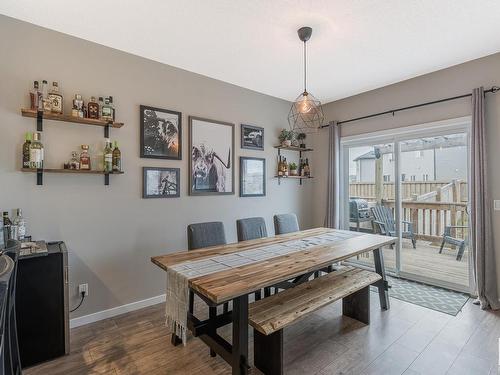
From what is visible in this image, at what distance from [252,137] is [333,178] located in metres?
1.48

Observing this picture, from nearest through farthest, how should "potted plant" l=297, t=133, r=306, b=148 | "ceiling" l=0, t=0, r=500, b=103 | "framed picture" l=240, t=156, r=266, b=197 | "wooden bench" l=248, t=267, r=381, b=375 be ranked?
"wooden bench" l=248, t=267, r=381, b=375 → "ceiling" l=0, t=0, r=500, b=103 → "framed picture" l=240, t=156, r=266, b=197 → "potted plant" l=297, t=133, r=306, b=148

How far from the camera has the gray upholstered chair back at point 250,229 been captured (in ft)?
9.60

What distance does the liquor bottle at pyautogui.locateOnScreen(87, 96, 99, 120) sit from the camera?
254cm

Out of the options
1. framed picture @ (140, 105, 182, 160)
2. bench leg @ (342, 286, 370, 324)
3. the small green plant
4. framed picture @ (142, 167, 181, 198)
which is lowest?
bench leg @ (342, 286, 370, 324)

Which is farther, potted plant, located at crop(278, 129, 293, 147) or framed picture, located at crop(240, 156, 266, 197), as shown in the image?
potted plant, located at crop(278, 129, 293, 147)

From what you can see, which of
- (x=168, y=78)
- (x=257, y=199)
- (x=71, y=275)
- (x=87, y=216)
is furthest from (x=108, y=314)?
(x=168, y=78)

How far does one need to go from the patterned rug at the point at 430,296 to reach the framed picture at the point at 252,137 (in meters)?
2.58

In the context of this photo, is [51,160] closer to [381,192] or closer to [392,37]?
[392,37]

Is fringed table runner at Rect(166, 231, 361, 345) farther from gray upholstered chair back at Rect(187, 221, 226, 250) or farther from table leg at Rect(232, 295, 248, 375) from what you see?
gray upholstered chair back at Rect(187, 221, 226, 250)

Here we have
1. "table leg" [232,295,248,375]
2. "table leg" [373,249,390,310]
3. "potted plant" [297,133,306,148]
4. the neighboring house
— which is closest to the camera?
"table leg" [232,295,248,375]

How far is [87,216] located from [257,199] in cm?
217

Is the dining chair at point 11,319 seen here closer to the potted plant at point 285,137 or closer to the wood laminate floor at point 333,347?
the wood laminate floor at point 333,347

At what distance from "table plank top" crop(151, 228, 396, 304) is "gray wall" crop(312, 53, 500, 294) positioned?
1.70 meters

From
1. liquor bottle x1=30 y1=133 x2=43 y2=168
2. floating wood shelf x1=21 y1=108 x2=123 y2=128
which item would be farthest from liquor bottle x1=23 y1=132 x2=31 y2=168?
floating wood shelf x1=21 y1=108 x2=123 y2=128
